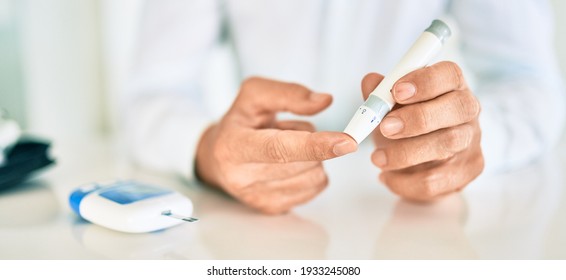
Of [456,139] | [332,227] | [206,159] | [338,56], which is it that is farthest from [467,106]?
[338,56]

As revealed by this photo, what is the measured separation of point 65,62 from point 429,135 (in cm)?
94

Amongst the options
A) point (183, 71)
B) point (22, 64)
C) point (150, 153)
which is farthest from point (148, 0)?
point (22, 64)

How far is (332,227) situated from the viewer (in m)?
0.43

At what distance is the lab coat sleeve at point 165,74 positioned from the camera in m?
0.62

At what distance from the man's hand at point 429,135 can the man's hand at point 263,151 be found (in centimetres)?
6

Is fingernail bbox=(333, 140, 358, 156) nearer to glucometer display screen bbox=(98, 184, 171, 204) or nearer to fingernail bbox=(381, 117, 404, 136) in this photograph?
fingernail bbox=(381, 117, 404, 136)

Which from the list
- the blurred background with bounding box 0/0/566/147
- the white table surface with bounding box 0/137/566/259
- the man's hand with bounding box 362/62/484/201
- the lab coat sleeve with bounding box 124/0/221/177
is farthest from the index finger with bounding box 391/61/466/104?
the blurred background with bounding box 0/0/566/147

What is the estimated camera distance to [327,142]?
0.36 meters

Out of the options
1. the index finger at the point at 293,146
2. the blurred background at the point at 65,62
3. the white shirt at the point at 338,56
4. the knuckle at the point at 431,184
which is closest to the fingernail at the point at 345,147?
the index finger at the point at 293,146

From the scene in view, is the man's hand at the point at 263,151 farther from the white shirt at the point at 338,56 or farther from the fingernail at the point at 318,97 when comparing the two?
the white shirt at the point at 338,56

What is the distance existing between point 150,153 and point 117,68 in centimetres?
66

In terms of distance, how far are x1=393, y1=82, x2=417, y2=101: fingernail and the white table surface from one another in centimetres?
11

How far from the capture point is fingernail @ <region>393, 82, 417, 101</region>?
365mm

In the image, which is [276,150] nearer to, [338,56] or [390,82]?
[390,82]
